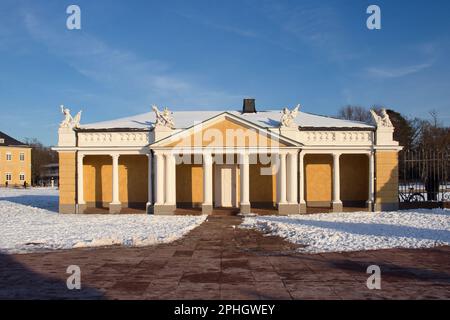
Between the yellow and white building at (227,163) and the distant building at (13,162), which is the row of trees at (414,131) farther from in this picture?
the distant building at (13,162)

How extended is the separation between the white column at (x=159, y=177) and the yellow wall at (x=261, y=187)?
595 cm

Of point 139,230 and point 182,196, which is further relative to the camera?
point 182,196

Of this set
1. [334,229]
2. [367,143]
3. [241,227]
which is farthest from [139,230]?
[367,143]

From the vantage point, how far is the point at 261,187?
30281 mm

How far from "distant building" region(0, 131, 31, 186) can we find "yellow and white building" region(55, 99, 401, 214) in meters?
62.8

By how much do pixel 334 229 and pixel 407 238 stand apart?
297 cm

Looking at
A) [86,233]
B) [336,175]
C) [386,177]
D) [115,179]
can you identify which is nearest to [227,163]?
[336,175]

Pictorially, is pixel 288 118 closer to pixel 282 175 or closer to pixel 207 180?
pixel 282 175

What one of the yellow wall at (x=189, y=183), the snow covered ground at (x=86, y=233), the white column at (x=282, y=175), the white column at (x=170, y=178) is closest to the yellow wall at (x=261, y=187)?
the white column at (x=282, y=175)

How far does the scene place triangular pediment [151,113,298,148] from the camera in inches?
1053

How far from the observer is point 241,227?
1972 cm
